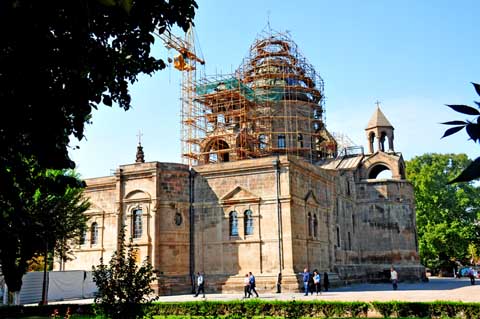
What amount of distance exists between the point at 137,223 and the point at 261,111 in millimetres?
16156

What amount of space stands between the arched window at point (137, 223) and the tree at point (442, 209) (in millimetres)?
29739

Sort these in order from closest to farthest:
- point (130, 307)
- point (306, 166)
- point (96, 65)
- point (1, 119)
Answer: point (1, 119) < point (96, 65) < point (130, 307) < point (306, 166)

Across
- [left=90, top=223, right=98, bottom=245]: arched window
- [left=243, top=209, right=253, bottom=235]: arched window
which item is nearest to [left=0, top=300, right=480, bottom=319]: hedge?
[left=243, top=209, right=253, bottom=235]: arched window

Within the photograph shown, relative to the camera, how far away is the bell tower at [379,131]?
4481 cm

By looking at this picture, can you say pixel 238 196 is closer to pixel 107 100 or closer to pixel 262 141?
pixel 262 141

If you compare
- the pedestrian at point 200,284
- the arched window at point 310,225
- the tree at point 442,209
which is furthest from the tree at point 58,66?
the tree at point 442,209

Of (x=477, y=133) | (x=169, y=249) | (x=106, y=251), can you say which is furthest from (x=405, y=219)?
(x=477, y=133)

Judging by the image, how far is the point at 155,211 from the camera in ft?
99.0

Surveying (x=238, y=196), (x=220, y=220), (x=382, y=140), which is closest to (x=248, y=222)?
(x=238, y=196)

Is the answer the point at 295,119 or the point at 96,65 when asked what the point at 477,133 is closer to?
the point at 96,65

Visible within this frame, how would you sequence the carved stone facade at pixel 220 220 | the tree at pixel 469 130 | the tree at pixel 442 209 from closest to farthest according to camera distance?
the tree at pixel 469 130, the carved stone facade at pixel 220 220, the tree at pixel 442 209

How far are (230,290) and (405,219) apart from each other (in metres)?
18.6

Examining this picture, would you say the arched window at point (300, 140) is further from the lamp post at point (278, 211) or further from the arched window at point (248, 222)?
the arched window at point (248, 222)

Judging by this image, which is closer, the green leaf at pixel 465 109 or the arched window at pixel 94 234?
the green leaf at pixel 465 109
